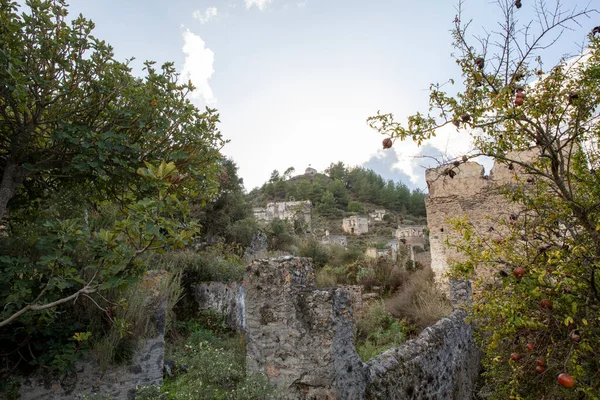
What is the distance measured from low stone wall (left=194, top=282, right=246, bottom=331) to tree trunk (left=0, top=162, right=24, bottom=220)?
7.88 meters

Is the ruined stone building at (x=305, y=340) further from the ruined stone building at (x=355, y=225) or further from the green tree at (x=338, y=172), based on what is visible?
the green tree at (x=338, y=172)

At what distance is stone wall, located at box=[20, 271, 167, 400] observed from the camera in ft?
16.3

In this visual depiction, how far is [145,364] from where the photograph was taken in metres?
5.92

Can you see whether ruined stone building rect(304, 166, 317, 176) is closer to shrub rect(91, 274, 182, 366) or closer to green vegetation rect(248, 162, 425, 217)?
green vegetation rect(248, 162, 425, 217)

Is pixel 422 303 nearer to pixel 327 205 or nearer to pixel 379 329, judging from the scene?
pixel 379 329

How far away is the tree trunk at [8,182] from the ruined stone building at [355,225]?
61.5 metres

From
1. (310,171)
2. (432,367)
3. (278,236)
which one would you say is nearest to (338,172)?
(310,171)

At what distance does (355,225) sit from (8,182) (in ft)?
206

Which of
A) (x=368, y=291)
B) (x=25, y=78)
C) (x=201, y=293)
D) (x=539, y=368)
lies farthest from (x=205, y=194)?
(x=368, y=291)

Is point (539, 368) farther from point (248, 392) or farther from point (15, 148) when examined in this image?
point (15, 148)

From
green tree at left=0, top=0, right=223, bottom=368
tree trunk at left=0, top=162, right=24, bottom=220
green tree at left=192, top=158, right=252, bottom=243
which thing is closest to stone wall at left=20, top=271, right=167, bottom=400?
green tree at left=0, top=0, right=223, bottom=368

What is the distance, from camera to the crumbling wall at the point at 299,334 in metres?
3.25

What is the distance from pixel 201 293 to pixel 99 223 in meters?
6.43

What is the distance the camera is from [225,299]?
1216 cm
